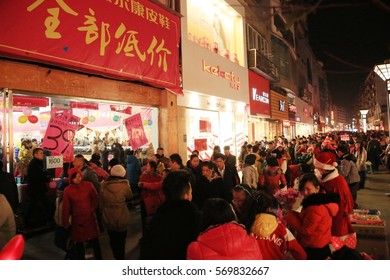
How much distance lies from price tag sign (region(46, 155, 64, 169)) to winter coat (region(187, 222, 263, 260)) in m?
5.59

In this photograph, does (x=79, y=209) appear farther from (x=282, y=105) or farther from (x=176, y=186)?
(x=282, y=105)

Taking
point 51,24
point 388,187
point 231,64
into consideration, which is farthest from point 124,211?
point 231,64

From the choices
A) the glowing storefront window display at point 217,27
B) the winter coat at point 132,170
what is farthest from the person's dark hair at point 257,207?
the glowing storefront window display at point 217,27

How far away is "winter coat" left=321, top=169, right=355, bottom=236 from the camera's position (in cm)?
422

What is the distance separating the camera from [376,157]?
1619cm

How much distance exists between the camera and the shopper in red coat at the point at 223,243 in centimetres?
245

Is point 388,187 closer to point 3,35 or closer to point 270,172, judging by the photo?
point 270,172

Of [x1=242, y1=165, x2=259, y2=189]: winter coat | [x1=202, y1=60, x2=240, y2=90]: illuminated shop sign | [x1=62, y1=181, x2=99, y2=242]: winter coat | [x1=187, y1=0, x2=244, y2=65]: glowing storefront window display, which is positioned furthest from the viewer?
[x1=187, y1=0, x2=244, y2=65]: glowing storefront window display

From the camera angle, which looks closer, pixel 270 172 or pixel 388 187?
pixel 270 172

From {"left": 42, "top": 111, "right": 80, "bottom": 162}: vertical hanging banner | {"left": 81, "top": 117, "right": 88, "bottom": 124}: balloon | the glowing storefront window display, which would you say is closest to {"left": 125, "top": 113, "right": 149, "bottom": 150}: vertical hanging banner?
{"left": 42, "top": 111, "right": 80, "bottom": 162}: vertical hanging banner

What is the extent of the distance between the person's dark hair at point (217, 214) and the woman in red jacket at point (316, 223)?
135 centimetres

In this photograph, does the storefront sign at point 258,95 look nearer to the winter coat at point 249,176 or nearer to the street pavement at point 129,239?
the street pavement at point 129,239

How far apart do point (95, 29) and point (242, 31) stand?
11534 millimetres

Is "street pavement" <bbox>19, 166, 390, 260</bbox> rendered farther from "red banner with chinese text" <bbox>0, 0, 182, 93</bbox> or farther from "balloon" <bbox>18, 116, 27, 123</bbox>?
"red banner with chinese text" <bbox>0, 0, 182, 93</bbox>
